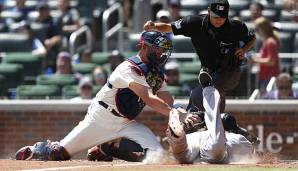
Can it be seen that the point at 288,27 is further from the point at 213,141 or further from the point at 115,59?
the point at 213,141

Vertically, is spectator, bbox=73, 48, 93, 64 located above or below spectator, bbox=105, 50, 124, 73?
below

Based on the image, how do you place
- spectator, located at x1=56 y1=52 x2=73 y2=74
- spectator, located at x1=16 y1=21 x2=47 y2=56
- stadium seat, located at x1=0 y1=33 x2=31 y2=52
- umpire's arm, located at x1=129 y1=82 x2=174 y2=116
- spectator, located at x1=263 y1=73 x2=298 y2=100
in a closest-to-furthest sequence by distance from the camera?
umpire's arm, located at x1=129 y1=82 x2=174 y2=116, spectator, located at x1=263 y1=73 x2=298 y2=100, spectator, located at x1=56 y1=52 x2=73 y2=74, spectator, located at x1=16 y1=21 x2=47 y2=56, stadium seat, located at x1=0 y1=33 x2=31 y2=52

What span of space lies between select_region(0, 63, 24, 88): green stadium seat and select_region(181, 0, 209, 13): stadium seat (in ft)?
10.2

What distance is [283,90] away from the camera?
13.6 meters

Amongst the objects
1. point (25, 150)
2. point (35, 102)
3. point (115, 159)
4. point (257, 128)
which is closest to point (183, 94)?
point (257, 128)

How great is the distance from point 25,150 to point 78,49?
6388 millimetres

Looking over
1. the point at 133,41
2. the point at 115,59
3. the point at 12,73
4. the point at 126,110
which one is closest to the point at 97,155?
the point at 126,110

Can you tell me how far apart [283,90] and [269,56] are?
801 mm

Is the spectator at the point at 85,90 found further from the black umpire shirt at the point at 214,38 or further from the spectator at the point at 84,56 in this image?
the black umpire shirt at the point at 214,38

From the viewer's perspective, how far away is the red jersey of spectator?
14180 millimetres

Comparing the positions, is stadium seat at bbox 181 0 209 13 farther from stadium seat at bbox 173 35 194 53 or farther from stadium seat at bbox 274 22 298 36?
stadium seat at bbox 274 22 298 36

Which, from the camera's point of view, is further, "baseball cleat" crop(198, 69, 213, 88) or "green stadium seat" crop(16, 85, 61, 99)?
"green stadium seat" crop(16, 85, 61, 99)

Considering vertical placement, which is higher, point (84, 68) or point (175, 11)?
point (175, 11)

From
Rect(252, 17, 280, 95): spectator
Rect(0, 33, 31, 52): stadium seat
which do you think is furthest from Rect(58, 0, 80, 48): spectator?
Rect(252, 17, 280, 95): spectator
